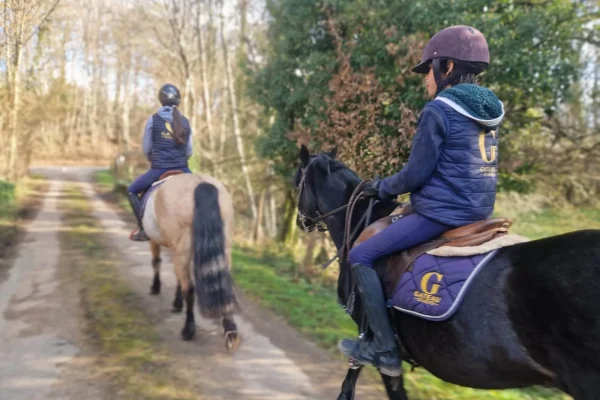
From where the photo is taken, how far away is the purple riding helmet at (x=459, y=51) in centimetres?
270

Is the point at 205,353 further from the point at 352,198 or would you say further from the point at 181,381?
the point at 352,198

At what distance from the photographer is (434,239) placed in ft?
9.28

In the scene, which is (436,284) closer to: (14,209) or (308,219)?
(308,219)

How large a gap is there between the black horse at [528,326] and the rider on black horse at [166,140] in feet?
13.9

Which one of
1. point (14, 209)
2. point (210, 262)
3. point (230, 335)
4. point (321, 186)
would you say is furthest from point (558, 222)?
point (14, 209)

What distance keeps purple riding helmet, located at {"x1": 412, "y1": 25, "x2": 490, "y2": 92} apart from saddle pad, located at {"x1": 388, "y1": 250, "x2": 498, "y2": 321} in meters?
1.17

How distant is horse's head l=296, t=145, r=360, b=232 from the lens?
3.61 metres

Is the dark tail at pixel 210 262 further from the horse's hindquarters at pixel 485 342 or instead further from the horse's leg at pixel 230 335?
the horse's hindquarters at pixel 485 342

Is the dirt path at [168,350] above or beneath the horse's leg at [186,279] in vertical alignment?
beneath

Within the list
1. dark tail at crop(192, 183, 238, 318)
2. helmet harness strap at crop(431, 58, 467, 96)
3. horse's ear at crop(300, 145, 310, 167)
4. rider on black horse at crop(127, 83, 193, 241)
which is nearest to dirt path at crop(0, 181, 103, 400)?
dark tail at crop(192, 183, 238, 318)

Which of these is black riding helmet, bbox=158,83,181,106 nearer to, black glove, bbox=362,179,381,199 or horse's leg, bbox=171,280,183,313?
horse's leg, bbox=171,280,183,313

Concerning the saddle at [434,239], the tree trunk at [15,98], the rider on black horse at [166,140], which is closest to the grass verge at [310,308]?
the saddle at [434,239]

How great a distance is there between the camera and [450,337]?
2.53m

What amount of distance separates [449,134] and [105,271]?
7.02 metres
